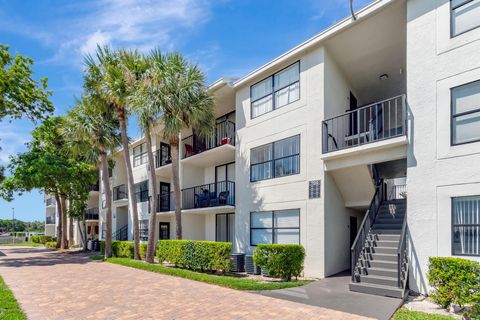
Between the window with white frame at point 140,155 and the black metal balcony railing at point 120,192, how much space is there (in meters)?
3.59

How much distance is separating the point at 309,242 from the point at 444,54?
25.3 ft

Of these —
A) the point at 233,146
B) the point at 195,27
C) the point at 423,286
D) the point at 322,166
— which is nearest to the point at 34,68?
the point at 195,27

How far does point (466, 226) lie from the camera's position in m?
8.98

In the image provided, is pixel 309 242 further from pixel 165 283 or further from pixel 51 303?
pixel 51 303

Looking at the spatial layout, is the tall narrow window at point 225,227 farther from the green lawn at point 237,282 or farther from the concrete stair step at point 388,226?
the concrete stair step at point 388,226

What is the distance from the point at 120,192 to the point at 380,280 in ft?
85.0

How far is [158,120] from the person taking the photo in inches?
650

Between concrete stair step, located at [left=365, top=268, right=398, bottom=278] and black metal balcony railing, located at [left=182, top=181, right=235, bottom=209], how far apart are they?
26.8 ft

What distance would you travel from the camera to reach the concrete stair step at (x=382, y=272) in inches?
394

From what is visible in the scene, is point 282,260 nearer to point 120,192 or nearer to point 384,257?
point 384,257

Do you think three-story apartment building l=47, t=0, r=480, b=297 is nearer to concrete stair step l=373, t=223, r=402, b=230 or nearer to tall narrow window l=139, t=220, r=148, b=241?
concrete stair step l=373, t=223, r=402, b=230

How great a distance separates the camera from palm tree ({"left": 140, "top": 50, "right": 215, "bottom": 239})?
52.2ft

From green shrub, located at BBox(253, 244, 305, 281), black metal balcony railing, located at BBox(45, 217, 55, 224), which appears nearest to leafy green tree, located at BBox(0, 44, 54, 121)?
Answer: green shrub, located at BBox(253, 244, 305, 281)

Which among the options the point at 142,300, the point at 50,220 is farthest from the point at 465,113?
the point at 50,220
